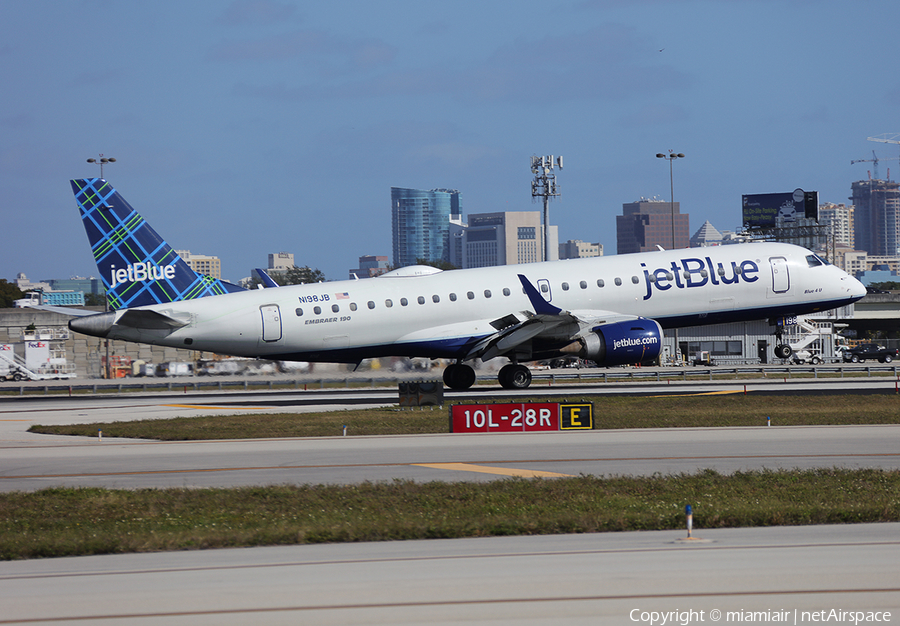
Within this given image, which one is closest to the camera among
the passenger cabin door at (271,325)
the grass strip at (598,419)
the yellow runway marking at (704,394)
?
the grass strip at (598,419)

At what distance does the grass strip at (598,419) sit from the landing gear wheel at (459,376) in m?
7.92

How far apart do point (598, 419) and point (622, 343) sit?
7.97 m

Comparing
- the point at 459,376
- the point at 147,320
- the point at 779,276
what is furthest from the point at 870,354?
the point at 147,320

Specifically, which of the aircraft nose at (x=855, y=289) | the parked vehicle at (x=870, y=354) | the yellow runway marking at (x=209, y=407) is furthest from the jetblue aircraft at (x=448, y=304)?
the parked vehicle at (x=870, y=354)

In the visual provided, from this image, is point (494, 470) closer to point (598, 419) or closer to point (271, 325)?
point (598, 419)

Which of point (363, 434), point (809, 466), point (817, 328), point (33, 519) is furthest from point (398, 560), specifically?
point (817, 328)

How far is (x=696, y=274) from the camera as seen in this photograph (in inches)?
1497

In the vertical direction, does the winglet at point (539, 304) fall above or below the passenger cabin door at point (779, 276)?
below

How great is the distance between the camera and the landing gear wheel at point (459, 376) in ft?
127

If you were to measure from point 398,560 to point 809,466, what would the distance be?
10456 mm

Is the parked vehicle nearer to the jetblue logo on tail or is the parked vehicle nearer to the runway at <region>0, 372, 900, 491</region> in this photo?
the runway at <region>0, 372, 900, 491</region>

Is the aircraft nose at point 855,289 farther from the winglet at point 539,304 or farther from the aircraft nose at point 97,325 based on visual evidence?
the aircraft nose at point 97,325

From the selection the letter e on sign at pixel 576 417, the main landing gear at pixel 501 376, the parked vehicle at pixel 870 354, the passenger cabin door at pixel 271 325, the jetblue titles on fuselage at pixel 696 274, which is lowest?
the parked vehicle at pixel 870 354

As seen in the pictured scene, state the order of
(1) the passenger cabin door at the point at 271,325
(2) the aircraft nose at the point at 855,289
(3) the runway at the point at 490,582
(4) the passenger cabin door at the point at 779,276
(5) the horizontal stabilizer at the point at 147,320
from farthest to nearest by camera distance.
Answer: (2) the aircraft nose at the point at 855,289, (4) the passenger cabin door at the point at 779,276, (1) the passenger cabin door at the point at 271,325, (5) the horizontal stabilizer at the point at 147,320, (3) the runway at the point at 490,582
